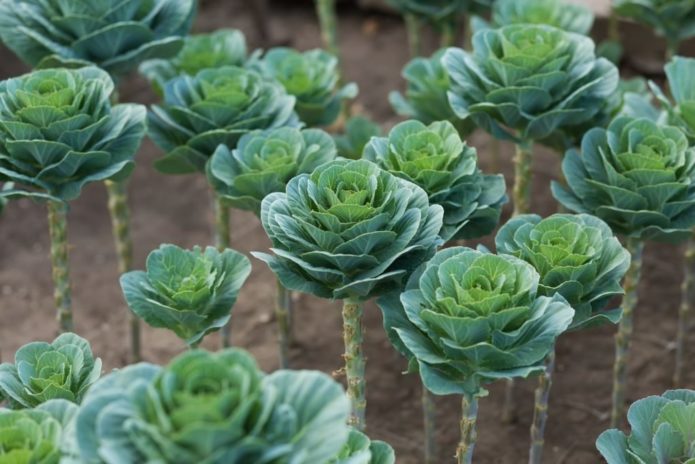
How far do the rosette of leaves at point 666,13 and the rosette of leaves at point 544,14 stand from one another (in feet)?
0.41

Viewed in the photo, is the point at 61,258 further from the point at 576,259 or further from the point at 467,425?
the point at 576,259

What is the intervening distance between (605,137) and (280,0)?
9.33 feet

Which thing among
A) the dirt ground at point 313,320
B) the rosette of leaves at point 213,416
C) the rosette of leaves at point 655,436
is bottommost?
the dirt ground at point 313,320

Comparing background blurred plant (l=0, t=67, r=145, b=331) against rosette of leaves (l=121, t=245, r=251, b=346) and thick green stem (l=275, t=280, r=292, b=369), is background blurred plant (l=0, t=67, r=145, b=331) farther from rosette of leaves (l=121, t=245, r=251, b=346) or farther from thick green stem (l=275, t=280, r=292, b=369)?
thick green stem (l=275, t=280, r=292, b=369)

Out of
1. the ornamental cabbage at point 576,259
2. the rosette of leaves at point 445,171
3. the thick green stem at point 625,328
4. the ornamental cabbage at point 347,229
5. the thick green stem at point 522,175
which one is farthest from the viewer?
the thick green stem at point 522,175

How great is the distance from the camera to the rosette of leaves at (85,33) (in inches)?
97.4

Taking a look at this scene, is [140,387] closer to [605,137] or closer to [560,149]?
[605,137]

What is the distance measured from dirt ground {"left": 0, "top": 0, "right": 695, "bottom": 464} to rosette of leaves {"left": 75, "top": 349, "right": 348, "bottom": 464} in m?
1.30

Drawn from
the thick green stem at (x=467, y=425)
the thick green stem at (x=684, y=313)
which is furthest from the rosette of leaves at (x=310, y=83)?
the thick green stem at (x=467, y=425)

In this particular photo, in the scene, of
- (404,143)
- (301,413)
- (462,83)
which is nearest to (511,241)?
(404,143)

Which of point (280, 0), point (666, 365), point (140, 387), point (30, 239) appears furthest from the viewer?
point (280, 0)

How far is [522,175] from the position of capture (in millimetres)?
2602

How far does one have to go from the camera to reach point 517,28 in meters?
2.46

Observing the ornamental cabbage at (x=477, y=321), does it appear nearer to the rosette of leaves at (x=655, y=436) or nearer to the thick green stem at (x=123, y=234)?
the rosette of leaves at (x=655, y=436)
